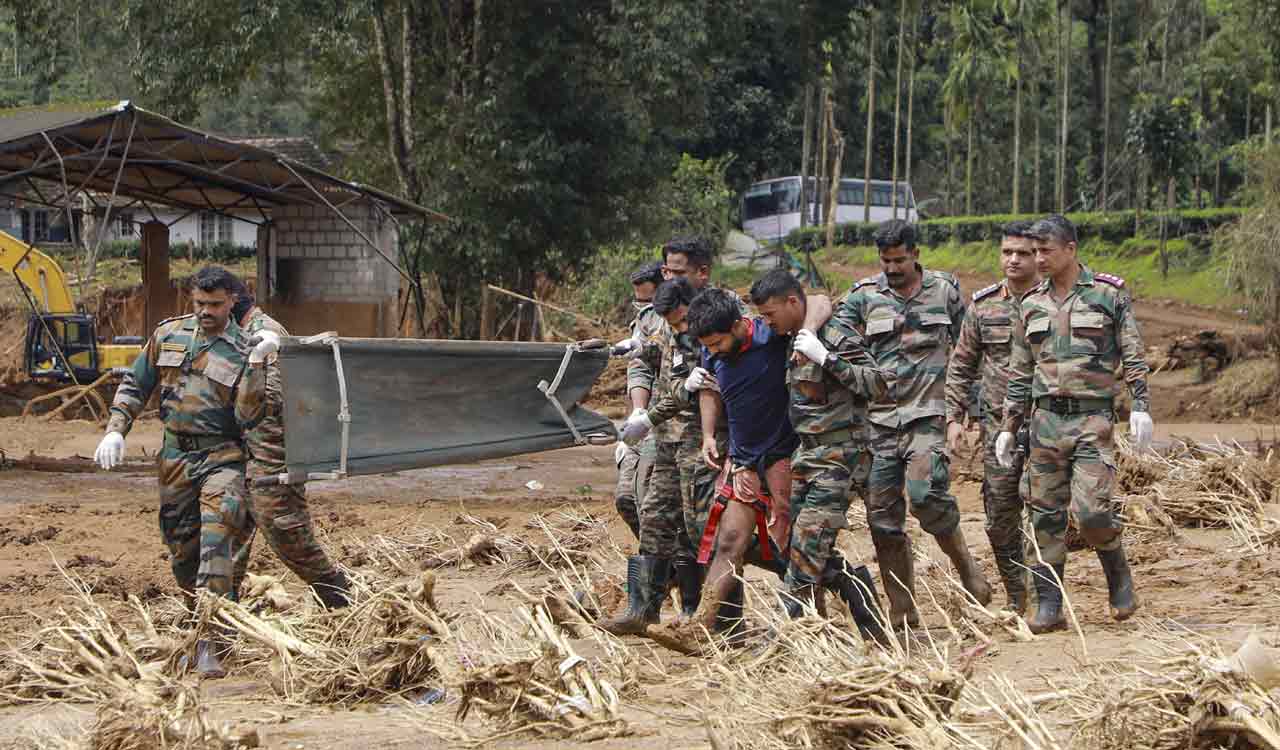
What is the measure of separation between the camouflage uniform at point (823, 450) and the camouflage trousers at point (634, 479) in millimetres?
899

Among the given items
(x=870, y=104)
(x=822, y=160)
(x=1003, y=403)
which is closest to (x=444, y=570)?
(x=1003, y=403)

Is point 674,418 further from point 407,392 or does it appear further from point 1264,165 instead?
point 1264,165

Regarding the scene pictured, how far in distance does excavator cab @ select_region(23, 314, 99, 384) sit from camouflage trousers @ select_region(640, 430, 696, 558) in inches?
511

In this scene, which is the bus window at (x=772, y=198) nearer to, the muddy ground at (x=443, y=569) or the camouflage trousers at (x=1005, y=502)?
the muddy ground at (x=443, y=569)

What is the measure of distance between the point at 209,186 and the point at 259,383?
14303 millimetres

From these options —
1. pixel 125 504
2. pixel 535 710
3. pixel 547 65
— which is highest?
pixel 547 65

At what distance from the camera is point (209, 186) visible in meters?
20.9

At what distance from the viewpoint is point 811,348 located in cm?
640

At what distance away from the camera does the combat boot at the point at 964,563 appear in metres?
7.38

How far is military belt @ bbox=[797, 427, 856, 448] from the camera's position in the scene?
667 centimetres

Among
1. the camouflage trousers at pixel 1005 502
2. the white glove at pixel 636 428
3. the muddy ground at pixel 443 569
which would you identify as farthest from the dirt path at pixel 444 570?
the white glove at pixel 636 428

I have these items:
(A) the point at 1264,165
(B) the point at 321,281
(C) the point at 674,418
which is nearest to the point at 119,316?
(B) the point at 321,281

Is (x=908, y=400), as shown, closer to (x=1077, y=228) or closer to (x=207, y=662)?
(x=207, y=662)

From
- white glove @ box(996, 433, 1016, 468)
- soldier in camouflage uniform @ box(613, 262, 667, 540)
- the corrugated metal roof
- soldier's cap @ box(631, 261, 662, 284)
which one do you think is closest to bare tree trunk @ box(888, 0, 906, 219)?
the corrugated metal roof
